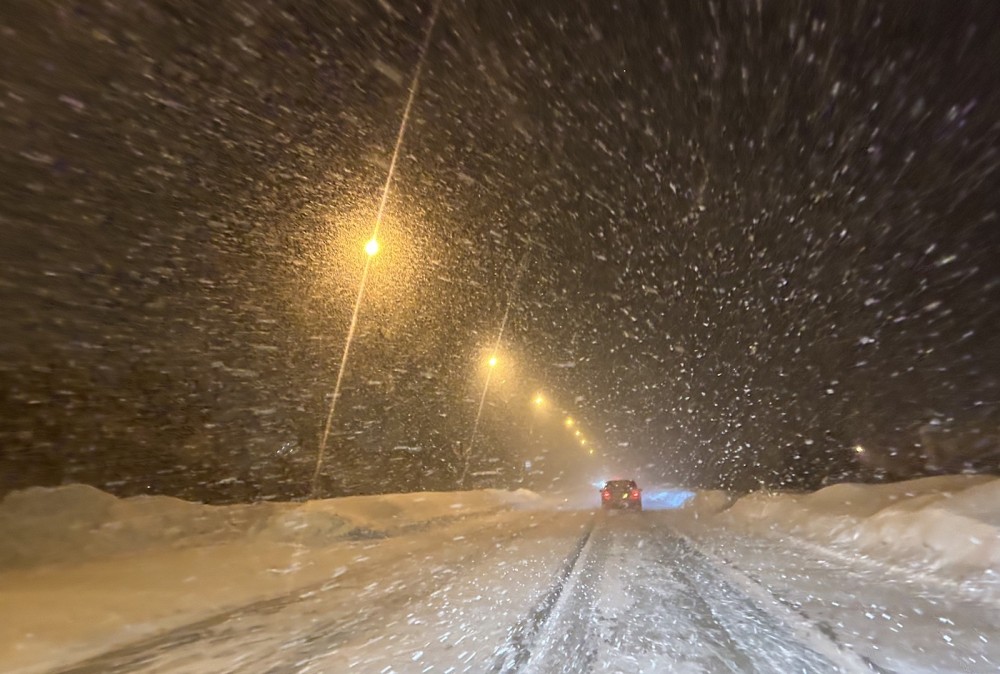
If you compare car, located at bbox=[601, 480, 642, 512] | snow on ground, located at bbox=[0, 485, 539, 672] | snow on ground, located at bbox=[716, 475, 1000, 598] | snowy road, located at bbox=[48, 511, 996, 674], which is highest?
snow on ground, located at bbox=[716, 475, 1000, 598]

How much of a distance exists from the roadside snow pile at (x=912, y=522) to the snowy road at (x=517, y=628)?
248 cm

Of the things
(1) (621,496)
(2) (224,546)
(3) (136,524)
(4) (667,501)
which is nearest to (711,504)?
(1) (621,496)

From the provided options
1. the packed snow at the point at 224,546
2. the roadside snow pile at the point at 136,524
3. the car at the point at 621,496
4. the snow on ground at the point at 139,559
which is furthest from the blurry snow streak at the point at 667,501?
the snow on ground at the point at 139,559

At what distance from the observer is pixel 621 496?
1160 inches

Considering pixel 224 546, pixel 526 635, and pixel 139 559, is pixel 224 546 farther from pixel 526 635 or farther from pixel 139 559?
pixel 526 635

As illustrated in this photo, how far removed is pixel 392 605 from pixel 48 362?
907cm

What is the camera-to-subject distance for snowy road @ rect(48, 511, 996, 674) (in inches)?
198

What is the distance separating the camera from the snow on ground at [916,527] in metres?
8.46

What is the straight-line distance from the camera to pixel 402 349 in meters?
23.7

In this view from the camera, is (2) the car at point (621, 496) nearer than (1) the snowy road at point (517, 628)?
No

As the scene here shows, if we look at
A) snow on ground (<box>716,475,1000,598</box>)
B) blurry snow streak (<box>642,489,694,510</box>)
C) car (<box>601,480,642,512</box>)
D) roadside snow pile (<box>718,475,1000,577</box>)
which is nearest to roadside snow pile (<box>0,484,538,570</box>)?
snow on ground (<box>716,475,1000,598</box>)

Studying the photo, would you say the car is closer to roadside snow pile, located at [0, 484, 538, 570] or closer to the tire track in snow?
roadside snow pile, located at [0, 484, 538, 570]

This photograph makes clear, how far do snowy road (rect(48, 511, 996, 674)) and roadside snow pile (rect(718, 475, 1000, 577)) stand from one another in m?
2.48

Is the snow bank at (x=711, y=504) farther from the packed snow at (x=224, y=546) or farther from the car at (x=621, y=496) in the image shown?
the packed snow at (x=224, y=546)
